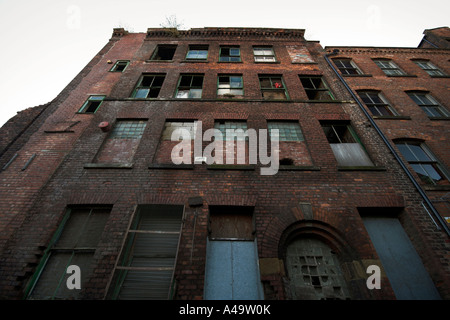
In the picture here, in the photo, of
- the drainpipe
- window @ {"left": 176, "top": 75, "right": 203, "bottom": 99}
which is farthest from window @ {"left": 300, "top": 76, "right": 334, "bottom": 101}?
window @ {"left": 176, "top": 75, "right": 203, "bottom": 99}

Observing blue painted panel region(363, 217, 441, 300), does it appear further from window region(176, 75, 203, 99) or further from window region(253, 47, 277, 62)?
window region(253, 47, 277, 62)

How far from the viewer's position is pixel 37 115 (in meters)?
7.73

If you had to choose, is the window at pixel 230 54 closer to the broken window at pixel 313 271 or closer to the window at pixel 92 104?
the window at pixel 92 104

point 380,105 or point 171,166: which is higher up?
point 380,105

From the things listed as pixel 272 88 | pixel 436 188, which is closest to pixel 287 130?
pixel 272 88

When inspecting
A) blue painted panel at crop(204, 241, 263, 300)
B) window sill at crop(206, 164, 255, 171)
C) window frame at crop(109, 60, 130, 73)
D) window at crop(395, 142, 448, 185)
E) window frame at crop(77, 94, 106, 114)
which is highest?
A: window frame at crop(109, 60, 130, 73)

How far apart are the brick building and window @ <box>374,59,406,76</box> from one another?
2.57 metres

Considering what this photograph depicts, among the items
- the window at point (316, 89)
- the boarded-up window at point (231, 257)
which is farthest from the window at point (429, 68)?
the boarded-up window at point (231, 257)

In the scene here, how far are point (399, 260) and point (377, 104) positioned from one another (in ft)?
23.0

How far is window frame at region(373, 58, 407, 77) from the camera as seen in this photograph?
35.3ft

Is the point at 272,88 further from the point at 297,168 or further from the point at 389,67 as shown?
the point at 389,67

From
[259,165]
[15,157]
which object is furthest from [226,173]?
[15,157]

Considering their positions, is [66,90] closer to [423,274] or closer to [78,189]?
[78,189]

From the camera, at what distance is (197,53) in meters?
10.8
